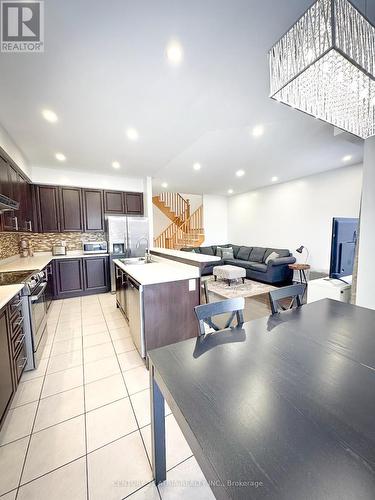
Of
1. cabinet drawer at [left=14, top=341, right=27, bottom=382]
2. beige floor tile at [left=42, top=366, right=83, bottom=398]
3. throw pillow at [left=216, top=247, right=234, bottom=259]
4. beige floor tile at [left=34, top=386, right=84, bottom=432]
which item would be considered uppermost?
throw pillow at [left=216, top=247, right=234, bottom=259]

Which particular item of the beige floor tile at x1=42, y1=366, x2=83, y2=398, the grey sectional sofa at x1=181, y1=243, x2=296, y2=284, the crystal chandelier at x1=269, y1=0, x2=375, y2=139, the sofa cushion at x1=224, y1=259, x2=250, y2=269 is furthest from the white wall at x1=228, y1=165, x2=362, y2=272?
the beige floor tile at x1=42, y1=366, x2=83, y2=398

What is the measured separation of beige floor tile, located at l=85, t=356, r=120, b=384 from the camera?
6.53 ft

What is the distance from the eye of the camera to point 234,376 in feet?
2.82

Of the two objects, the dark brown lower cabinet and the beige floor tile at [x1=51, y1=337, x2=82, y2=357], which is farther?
the dark brown lower cabinet

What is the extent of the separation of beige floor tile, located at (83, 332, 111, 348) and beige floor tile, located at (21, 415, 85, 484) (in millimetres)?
1095

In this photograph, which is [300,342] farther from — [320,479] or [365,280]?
[365,280]

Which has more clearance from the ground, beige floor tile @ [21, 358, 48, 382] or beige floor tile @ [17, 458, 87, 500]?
beige floor tile @ [17, 458, 87, 500]

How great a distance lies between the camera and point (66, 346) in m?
2.51

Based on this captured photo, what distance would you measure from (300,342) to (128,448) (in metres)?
1.28

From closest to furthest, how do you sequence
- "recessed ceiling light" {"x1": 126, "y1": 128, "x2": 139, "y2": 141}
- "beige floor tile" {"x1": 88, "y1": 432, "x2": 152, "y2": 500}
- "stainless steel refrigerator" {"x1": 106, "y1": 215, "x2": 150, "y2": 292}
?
"beige floor tile" {"x1": 88, "y1": 432, "x2": 152, "y2": 500}, "recessed ceiling light" {"x1": 126, "y1": 128, "x2": 139, "y2": 141}, "stainless steel refrigerator" {"x1": 106, "y1": 215, "x2": 150, "y2": 292}

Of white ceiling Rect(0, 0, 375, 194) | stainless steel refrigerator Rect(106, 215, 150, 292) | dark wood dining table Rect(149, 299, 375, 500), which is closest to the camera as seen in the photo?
dark wood dining table Rect(149, 299, 375, 500)

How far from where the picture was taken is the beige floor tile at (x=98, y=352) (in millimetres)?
2273

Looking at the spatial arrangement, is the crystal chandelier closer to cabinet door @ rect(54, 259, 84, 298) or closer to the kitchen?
the kitchen

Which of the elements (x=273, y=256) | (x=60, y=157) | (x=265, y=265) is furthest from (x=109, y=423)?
(x=273, y=256)
